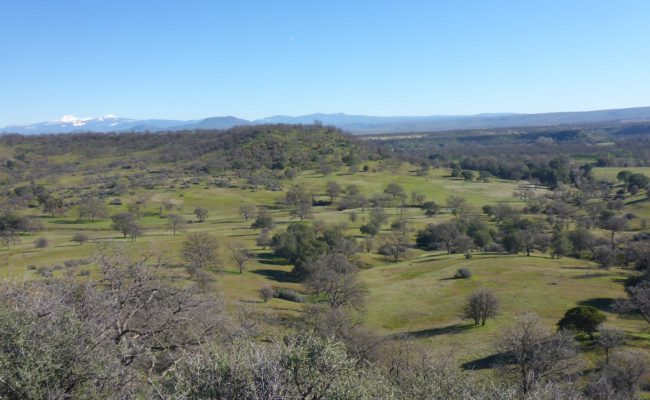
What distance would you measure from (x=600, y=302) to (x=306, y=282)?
103 feet

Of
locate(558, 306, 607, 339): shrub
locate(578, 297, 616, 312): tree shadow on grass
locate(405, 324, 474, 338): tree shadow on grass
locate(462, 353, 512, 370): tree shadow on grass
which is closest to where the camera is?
locate(462, 353, 512, 370): tree shadow on grass

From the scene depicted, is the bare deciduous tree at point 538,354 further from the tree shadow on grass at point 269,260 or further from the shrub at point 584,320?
the tree shadow on grass at point 269,260

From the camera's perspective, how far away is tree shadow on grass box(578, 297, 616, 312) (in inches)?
1811

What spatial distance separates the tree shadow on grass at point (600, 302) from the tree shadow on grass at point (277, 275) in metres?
36.8

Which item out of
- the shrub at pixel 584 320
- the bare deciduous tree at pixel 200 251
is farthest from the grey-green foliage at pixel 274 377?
the bare deciduous tree at pixel 200 251

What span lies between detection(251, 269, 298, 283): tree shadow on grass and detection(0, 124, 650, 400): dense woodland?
474 millimetres

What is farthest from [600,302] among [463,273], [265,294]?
[265,294]

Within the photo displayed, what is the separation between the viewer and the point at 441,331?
4344cm

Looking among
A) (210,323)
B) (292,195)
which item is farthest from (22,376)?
(292,195)

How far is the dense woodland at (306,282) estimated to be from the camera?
50.0 ft

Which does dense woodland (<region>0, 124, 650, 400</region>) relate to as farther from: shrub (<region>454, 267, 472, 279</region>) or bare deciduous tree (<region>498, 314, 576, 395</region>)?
shrub (<region>454, 267, 472, 279</region>)

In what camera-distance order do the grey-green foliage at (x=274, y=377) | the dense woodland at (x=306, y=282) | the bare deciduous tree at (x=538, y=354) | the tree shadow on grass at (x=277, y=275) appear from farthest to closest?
the tree shadow on grass at (x=277, y=275)
the bare deciduous tree at (x=538, y=354)
the dense woodland at (x=306, y=282)
the grey-green foliage at (x=274, y=377)

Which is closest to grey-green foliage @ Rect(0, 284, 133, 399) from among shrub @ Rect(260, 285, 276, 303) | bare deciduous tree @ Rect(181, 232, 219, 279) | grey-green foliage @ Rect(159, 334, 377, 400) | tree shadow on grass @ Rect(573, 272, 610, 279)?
grey-green foliage @ Rect(159, 334, 377, 400)

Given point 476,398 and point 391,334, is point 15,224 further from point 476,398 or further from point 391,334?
point 476,398
